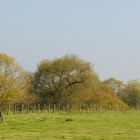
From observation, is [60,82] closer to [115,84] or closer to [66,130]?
[115,84]

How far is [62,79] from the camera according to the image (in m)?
84.4

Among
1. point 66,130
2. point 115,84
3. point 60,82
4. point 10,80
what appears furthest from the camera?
point 115,84

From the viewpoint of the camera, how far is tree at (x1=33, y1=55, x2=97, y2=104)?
83.4m

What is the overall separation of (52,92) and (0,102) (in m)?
15.6

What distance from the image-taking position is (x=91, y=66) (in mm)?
86750

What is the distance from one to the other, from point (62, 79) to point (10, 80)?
47.2ft

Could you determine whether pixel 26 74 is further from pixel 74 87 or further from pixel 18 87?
pixel 74 87

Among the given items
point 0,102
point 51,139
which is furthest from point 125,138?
point 0,102

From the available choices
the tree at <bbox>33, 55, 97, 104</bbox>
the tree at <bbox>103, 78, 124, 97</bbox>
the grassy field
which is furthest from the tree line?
the grassy field

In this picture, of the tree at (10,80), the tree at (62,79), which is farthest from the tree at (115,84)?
the tree at (10,80)

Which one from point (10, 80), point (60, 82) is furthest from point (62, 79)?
point (10, 80)

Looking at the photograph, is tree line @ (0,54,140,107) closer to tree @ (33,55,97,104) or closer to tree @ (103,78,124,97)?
tree @ (33,55,97,104)

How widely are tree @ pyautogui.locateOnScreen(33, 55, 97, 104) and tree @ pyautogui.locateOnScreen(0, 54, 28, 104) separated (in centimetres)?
748

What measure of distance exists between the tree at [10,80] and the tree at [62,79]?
748 centimetres
